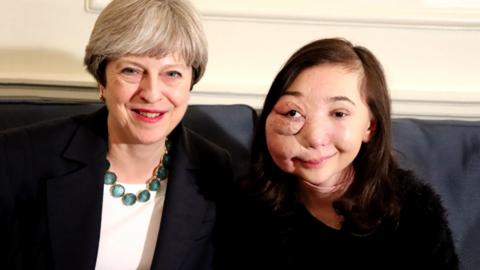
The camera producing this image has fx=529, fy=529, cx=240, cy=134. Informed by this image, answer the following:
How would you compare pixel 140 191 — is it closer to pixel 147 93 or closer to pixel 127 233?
pixel 127 233

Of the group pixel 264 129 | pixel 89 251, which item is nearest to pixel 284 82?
pixel 264 129

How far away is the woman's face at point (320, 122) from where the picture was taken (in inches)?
40.3

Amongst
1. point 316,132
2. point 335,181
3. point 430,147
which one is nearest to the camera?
point 316,132

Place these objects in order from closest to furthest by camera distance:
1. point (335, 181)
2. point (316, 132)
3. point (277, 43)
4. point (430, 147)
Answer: point (316, 132)
point (335, 181)
point (430, 147)
point (277, 43)

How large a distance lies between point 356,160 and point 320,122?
19 cm

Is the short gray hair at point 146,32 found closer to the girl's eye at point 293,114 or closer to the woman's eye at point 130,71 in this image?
the woman's eye at point 130,71

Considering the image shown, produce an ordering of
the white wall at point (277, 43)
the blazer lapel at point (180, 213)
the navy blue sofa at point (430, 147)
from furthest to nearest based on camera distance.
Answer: the white wall at point (277, 43)
the navy blue sofa at point (430, 147)
the blazer lapel at point (180, 213)

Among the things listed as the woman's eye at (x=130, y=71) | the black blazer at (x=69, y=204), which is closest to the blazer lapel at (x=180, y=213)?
the black blazer at (x=69, y=204)

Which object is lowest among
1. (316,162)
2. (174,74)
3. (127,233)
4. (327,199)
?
(127,233)

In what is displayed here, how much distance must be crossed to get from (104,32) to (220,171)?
1.43 feet

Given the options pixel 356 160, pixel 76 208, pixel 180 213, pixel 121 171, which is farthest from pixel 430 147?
pixel 76 208

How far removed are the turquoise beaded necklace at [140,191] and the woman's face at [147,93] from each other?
124 mm

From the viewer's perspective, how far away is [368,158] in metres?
1.14

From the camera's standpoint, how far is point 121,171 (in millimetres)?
1215
